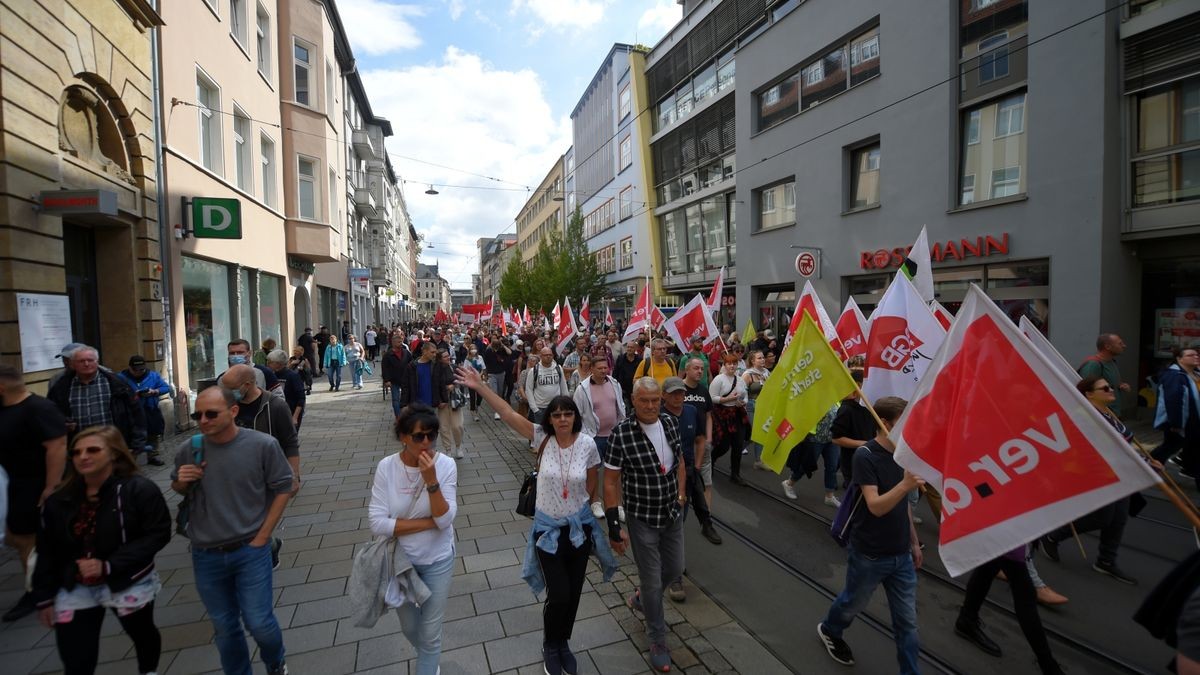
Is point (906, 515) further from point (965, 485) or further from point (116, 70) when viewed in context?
point (116, 70)

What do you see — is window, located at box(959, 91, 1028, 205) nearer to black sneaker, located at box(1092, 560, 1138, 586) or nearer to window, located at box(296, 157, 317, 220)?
black sneaker, located at box(1092, 560, 1138, 586)

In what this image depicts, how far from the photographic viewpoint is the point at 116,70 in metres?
8.69

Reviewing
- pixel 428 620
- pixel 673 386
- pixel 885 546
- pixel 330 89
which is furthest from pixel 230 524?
pixel 330 89

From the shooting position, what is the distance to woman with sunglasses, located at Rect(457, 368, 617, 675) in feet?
10.9

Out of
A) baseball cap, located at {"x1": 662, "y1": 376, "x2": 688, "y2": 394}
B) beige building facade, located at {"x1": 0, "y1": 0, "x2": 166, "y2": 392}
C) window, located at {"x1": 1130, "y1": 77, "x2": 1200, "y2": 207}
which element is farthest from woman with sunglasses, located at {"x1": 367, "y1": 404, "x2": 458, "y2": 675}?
window, located at {"x1": 1130, "y1": 77, "x2": 1200, "y2": 207}

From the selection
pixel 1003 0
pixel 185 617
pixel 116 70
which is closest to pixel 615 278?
pixel 1003 0

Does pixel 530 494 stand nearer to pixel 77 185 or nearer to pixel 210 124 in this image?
pixel 77 185

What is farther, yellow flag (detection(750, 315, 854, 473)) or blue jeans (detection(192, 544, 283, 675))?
yellow flag (detection(750, 315, 854, 473))

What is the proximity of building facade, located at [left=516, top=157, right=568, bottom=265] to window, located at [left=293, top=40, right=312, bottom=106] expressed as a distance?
26.0 metres

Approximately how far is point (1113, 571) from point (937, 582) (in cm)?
149

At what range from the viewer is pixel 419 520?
3039mm

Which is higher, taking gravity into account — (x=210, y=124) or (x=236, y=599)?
(x=210, y=124)

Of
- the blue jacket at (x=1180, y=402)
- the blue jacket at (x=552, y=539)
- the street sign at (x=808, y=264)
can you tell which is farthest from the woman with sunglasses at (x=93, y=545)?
the street sign at (x=808, y=264)

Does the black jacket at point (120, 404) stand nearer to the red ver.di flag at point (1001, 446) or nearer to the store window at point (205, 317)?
the store window at point (205, 317)
